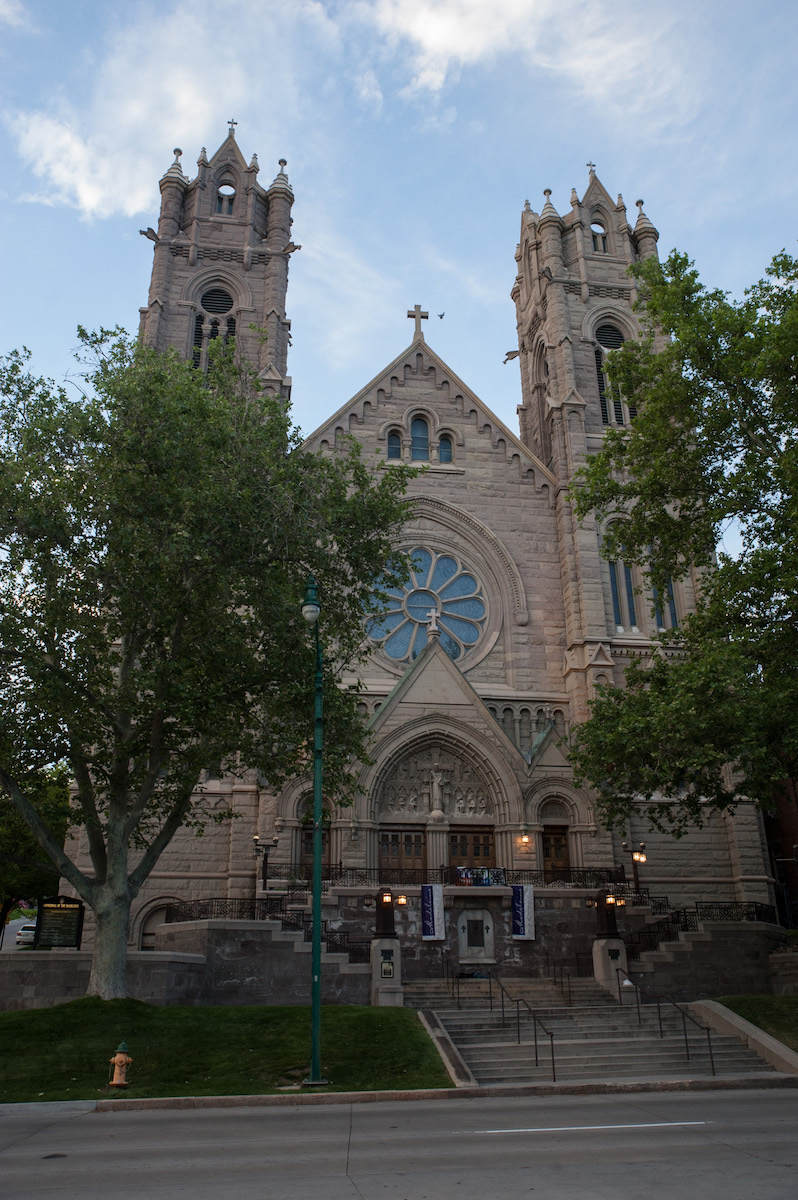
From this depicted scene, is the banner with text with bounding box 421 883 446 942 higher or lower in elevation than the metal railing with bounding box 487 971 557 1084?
higher

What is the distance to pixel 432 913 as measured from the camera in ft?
78.6

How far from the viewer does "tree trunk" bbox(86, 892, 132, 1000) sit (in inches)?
679

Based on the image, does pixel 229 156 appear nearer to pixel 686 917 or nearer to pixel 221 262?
pixel 221 262

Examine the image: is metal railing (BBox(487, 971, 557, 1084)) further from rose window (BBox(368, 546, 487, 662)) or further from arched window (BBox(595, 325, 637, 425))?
arched window (BBox(595, 325, 637, 425))

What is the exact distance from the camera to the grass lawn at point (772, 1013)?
59.3ft

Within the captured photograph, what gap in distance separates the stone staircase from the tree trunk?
244 inches

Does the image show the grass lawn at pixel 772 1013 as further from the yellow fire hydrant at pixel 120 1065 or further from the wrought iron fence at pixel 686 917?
the yellow fire hydrant at pixel 120 1065

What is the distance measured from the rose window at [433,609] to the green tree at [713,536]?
28.7ft

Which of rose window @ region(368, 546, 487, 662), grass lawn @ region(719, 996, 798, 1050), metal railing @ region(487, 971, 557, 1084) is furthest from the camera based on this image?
rose window @ region(368, 546, 487, 662)

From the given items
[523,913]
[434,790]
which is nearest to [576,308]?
[434,790]

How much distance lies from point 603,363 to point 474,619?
11.4 metres

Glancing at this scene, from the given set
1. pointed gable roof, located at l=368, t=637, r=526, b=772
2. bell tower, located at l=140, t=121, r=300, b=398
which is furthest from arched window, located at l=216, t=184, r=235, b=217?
pointed gable roof, located at l=368, t=637, r=526, b=772

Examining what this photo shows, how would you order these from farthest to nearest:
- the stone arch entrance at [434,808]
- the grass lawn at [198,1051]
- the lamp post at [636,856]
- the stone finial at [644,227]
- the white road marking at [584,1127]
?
the stone finial at [644,227] → the stone arch entrance at [434,808] → the lamp post at [636,856] → the grass lawn at [198,1051] → the white road marking at [584,1127]

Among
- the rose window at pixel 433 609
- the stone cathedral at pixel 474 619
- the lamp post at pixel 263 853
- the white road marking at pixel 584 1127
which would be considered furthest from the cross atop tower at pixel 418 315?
the white road marking at pixel 584 1127
